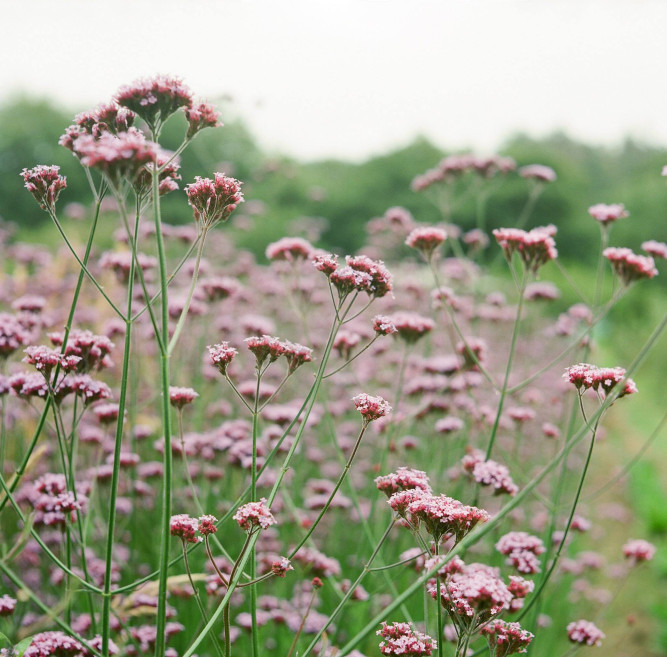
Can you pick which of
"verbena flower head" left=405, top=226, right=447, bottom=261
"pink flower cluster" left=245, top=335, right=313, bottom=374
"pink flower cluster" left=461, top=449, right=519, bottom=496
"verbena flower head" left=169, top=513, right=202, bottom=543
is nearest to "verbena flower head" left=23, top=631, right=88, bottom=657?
"verbena flower head" left=169, top=513, right=202, bottom=543

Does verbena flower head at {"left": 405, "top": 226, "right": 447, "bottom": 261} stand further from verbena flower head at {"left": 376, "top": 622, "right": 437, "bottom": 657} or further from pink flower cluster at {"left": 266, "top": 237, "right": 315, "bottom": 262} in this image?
verbena flower head at {"left": 376, "top": 622, "right": 437, "bottom": 657}

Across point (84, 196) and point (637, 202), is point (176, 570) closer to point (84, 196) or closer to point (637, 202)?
point (84, 196)

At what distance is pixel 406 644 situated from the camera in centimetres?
168

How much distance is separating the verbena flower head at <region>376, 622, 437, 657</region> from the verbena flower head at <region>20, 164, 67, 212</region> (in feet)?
5.09

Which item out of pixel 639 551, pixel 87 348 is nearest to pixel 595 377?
pixel 639 551

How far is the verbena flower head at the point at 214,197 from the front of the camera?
74.3 inches

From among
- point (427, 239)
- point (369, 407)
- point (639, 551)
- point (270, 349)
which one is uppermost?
point (427, 239)

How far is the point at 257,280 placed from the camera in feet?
23.9

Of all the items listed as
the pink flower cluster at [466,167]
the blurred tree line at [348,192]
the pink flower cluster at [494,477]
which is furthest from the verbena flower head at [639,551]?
the blurred tree line at [348,192]

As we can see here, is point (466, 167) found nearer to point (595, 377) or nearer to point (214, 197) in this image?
point (595, 377)

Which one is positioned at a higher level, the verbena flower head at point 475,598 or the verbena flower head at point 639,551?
the verbena flower head at point 475,598

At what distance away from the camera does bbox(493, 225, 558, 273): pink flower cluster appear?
8.19ft

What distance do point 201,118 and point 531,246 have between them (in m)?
1.32

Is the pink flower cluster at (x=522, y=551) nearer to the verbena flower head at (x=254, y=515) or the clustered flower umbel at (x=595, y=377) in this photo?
the clustered flower umbel at (x=595, y=377)
